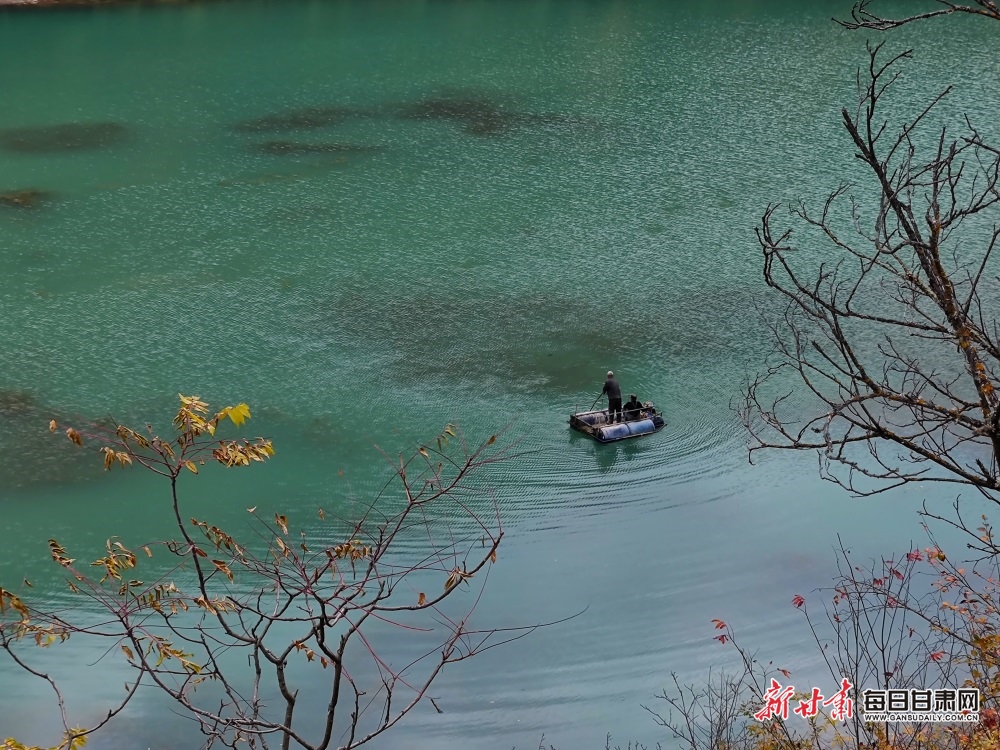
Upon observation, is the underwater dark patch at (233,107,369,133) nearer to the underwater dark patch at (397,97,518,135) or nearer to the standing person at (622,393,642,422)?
the underwater dark patch at (397,97,518,135)

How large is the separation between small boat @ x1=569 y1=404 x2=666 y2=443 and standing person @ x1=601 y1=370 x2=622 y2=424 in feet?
0.26

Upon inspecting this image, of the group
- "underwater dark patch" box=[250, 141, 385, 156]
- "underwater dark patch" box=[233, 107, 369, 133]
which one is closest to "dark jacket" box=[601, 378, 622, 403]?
"underwater dark patch" box=[250, 141, 385, 156]

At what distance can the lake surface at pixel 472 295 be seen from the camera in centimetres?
1276

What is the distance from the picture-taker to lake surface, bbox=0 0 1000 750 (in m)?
12.8

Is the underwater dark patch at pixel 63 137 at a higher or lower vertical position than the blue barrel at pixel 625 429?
higher

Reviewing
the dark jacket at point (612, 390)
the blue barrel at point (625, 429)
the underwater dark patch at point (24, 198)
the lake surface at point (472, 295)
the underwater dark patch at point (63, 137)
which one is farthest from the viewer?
the underwater dark patch at point (63, 137)

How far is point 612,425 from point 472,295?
4.92 metres

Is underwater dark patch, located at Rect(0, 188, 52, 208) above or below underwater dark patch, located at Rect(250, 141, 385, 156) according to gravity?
below

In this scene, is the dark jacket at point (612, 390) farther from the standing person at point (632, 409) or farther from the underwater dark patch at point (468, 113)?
the underwater dark patch at point (468, 113)

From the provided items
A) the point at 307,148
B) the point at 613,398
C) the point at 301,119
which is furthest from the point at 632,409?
the point at 301,119

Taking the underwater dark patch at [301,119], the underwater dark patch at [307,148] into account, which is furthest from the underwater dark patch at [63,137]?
the underwater dark patch at [307,148]

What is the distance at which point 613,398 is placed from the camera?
15.2 m

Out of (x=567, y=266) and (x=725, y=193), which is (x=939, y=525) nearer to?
(x=567, y=266)

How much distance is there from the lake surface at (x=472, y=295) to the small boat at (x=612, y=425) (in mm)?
198
